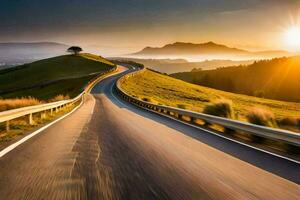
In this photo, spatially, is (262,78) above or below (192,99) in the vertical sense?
below

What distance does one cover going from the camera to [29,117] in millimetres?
15602

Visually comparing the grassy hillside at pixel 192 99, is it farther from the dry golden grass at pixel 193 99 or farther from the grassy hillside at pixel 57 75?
the grassy hillside at pixel 57 75

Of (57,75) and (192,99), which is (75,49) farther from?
(192,99)

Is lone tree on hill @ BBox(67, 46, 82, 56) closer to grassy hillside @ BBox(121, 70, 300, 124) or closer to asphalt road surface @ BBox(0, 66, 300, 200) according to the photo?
grassy hillside @ BBox(121, 70, 300, 124)

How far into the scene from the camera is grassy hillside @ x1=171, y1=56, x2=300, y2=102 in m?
139

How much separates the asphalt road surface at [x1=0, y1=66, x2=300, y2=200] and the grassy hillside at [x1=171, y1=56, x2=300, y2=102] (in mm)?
131619

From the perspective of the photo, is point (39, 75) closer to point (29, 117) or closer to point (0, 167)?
point (29, 117)

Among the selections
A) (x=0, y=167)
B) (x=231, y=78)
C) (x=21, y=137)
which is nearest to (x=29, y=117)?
(x=21, y=137)

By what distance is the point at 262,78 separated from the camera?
160750mm

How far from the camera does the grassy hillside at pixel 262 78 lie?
139 metres

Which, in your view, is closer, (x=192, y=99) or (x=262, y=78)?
(x=192, y=99)

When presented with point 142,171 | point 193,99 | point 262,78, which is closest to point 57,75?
point 193,99

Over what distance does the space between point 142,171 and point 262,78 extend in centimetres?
16074

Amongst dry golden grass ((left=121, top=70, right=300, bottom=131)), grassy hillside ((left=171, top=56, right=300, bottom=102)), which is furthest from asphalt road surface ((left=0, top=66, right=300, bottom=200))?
grassy hillside ((left=171, top=56, right=300, bottom=102))
